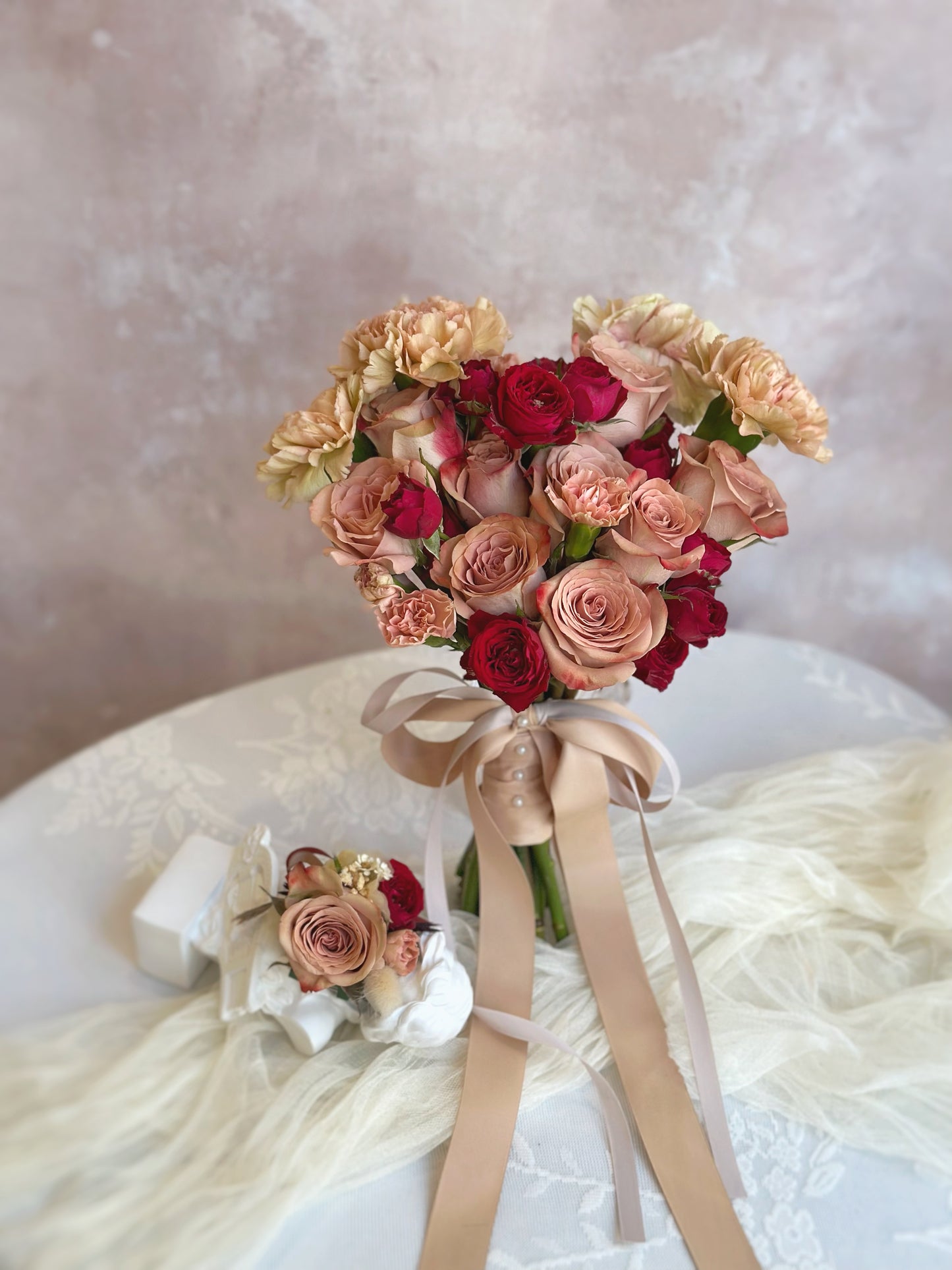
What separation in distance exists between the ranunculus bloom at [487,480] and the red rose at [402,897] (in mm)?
337

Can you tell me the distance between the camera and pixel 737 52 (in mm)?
1603

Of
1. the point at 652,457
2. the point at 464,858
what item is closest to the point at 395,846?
the point at 464,858

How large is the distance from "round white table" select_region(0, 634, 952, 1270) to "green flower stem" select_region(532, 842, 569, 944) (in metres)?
0.18

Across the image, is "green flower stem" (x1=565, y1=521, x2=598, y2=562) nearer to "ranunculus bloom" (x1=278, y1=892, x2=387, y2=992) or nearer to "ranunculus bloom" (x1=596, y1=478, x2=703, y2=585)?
"ranunculus bloom" (x1=596, y1=478, x2=703, y2=585)

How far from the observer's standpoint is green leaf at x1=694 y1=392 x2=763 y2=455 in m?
0.84

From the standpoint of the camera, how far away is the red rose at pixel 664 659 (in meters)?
0.81

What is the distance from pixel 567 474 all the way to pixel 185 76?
4.23 feet

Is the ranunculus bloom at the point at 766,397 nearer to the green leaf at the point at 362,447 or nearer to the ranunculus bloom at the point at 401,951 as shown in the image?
the green leaf at the point at 362,447

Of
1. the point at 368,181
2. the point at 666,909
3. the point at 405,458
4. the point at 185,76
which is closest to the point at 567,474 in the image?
the point at 405,458

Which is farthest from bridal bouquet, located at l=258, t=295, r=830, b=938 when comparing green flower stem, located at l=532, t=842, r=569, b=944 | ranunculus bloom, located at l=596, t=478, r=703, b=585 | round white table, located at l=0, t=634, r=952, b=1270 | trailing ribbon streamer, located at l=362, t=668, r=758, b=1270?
round white table, located at l=0, t=634, r=952, b=1270

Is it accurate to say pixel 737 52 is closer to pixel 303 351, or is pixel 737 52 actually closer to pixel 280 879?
pixel 303 351

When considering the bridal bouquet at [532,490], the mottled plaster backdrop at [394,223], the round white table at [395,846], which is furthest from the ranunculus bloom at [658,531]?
the mottled plaster backdrop at [394,223]

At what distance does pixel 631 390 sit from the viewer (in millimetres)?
797

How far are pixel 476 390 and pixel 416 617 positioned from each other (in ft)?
0.65
